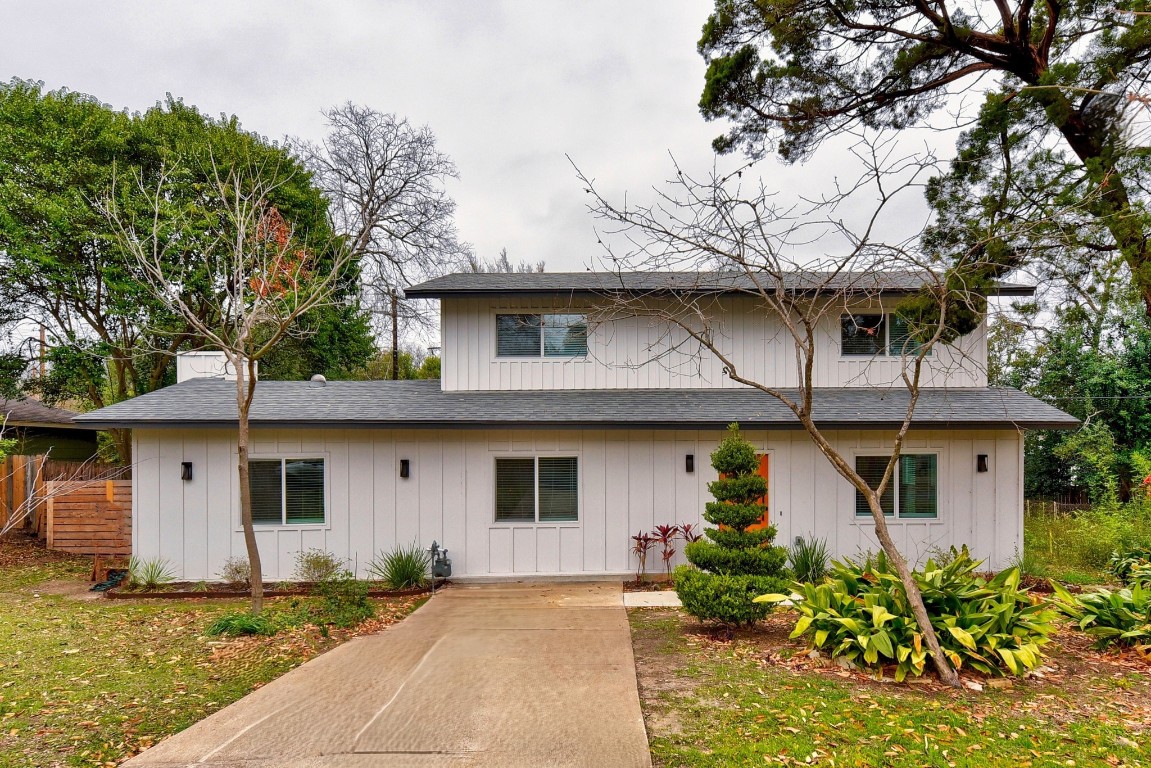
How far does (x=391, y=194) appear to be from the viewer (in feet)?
64.9

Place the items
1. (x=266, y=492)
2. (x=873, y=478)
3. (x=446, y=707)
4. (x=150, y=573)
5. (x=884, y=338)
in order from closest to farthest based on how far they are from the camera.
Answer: (x=446, y=707) < (x=150, y=573) < (x=266, y=492) < (x=873, y=478) < (x=884, y=338)

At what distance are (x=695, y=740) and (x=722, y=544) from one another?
8.50ft

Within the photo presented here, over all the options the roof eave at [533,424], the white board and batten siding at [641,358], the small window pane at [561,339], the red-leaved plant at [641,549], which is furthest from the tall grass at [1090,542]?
the small window pane at [561,339]

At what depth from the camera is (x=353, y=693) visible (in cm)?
462

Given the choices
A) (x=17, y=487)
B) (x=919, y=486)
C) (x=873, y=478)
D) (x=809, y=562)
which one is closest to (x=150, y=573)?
(x=17, y=487)

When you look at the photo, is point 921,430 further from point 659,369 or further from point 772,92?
point 772,92

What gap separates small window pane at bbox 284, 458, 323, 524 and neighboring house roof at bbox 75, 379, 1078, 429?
91 centimetres

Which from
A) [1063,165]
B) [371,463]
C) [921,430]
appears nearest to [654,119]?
[1063,165]

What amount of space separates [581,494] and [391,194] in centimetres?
1545

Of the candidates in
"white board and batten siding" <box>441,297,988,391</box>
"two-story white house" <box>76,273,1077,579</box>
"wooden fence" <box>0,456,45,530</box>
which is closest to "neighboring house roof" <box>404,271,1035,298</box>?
"white board and batten siding" <box>441,297,988,391</box>

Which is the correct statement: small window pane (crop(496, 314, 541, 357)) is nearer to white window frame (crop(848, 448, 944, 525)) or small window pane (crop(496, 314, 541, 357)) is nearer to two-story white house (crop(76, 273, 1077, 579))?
two-story white house (crop(76, 273, 1077, 579))

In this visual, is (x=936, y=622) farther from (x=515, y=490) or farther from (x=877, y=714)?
(x=515, y=490)

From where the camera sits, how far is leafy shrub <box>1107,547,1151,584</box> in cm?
761

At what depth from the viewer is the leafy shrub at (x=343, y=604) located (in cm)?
655
